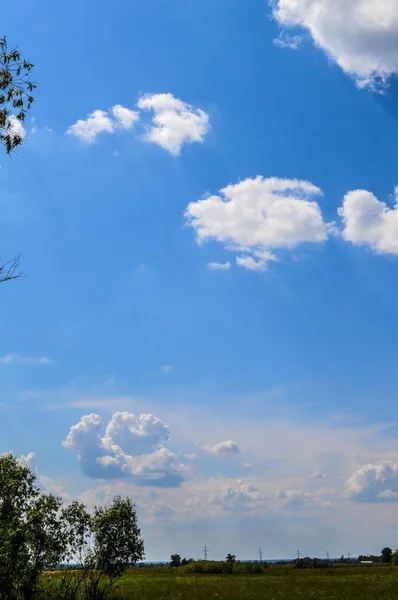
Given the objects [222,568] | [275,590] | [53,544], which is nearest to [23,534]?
[53,544]

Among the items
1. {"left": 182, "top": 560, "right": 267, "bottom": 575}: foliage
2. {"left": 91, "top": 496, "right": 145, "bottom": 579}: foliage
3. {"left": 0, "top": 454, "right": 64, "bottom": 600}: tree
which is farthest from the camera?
{"left": 182, "top": 560, "right": 267, "bottom": 575}: foliage

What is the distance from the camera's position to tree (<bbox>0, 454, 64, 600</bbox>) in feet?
144

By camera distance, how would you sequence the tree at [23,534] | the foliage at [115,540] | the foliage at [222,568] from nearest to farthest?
1. the tree at [23,534]
2. the foliage at [115,540]
3. the foliage at [222,568]

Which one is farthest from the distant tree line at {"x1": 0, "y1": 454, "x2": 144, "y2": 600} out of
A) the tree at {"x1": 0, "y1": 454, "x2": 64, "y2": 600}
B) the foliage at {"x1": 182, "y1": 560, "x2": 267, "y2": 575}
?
the foliage at {"x1": 182, "y1": 560, "x2": 267, "y2": 575}

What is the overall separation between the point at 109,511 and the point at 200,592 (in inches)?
774

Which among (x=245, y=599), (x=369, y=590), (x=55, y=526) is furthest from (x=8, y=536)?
(x=369, y=590)

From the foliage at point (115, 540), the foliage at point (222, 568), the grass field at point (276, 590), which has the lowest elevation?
the foliage at point (222, 568)

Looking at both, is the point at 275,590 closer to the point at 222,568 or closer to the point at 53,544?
the point at 53,544

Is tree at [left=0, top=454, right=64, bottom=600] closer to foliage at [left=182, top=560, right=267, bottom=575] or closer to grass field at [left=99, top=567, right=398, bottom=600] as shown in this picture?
grass field at [left=99, top=567, right=398, bottom=600]

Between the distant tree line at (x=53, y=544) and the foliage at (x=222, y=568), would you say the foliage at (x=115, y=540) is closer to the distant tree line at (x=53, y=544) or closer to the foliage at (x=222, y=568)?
the distant tree line at (x=53, y=544)

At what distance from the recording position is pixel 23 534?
155 ft

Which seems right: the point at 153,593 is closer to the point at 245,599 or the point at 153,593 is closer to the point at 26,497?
the point at 245,599

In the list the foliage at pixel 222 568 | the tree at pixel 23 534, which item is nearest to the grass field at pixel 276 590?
the tree at pixel 23 534

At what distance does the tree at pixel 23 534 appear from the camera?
4384cm
